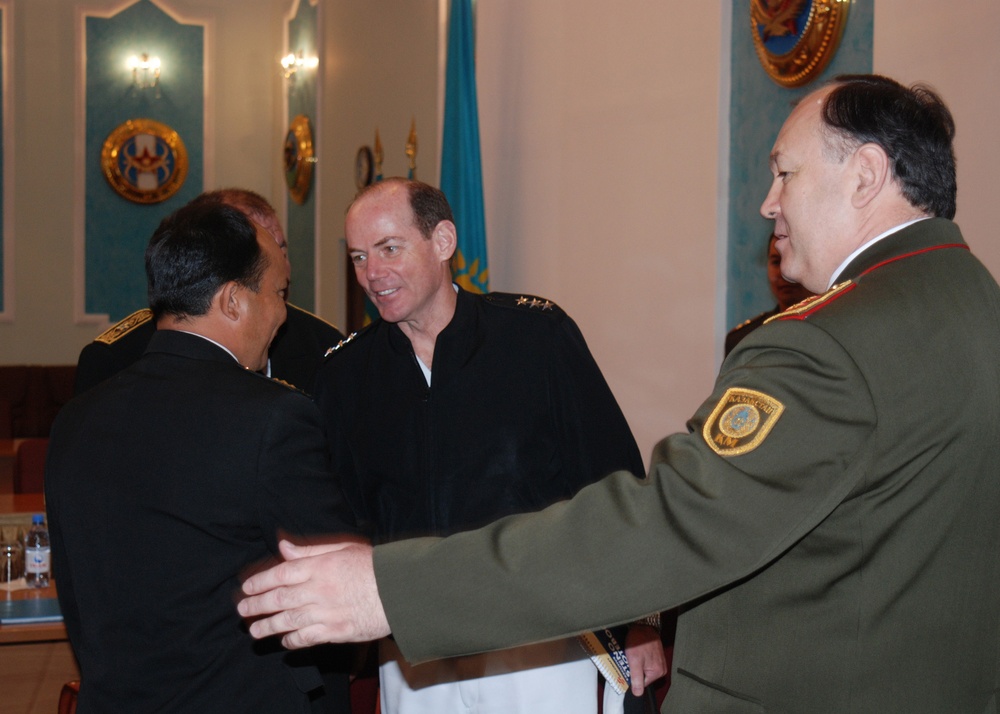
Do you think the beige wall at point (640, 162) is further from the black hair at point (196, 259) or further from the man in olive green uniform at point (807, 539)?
the black hair at point (196, 259)

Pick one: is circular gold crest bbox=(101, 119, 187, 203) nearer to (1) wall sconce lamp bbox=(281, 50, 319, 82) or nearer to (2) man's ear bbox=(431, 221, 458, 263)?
(1) wall sconce lamp bbox=(281, 50, 319, 82)

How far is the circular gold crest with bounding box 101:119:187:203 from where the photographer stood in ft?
34.4

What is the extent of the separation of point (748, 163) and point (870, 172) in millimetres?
2373

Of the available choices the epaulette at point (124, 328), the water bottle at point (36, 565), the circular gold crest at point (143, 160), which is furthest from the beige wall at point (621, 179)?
the circular gold crest at point (143, 160)

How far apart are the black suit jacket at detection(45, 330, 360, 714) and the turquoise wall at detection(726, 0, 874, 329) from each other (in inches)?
87.0

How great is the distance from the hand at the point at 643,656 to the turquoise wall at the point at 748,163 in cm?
153

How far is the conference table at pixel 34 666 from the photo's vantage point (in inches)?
98.0

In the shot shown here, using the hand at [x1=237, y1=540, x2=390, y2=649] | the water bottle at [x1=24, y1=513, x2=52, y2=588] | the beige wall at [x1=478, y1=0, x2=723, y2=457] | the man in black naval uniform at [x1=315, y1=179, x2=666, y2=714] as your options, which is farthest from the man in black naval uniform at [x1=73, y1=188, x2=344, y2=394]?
the hand at [x1=237, y1=540, x2=390, y2=649]

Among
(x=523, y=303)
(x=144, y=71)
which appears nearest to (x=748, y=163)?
(x=523, y=303)

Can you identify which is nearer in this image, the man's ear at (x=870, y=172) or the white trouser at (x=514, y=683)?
the man's ear at (x=870, y=172)

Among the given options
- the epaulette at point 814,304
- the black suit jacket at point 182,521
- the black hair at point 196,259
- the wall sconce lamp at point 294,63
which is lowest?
the black suit jacket at point 182,521

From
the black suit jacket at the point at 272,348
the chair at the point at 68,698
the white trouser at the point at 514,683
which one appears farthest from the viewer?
the black suit jacket at the point at 272,348

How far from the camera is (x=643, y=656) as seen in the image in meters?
2.25

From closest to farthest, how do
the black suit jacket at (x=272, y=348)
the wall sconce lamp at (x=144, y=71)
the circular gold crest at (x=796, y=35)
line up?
the black suit jacket at (x=272, y=348)
the circular gold crest at (x=796, y=35)
the wall sconce lamp at (x=144, y=71)
